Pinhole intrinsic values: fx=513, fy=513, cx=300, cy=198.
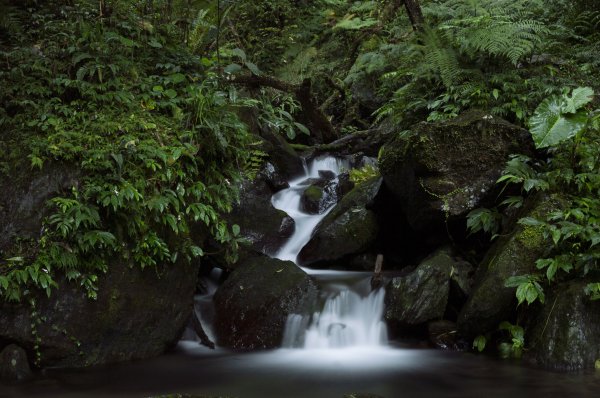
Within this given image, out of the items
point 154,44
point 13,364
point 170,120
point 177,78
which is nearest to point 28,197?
point 13,364

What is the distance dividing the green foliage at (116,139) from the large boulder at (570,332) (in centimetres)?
347

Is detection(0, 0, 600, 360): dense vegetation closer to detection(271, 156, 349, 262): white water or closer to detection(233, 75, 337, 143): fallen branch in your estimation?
detection(233, 75, 337, 143): fallen branch

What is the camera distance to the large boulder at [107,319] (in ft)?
15.2

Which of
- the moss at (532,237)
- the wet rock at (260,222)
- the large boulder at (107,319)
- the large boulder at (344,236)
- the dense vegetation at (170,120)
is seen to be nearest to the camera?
the large boulder at (107,319)

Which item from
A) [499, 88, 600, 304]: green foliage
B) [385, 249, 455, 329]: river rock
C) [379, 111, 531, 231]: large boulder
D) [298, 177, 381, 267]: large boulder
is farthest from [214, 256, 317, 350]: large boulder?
[499, 88, 600, 304]: green foliage

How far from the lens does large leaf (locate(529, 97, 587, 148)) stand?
5.49 meters

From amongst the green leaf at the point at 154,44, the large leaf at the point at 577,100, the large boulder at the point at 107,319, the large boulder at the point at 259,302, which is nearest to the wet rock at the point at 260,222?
the large boulder at the point at 259,302

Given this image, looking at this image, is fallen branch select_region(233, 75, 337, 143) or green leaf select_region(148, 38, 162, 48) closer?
green leaf select_region(148, 38, 162, 48)

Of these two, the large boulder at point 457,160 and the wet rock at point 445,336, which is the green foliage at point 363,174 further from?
the wet rock at point 445,336

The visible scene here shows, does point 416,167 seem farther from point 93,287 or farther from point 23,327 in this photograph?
point 23,327

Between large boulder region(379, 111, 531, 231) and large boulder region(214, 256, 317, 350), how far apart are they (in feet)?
6.16

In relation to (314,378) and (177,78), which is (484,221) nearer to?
(314,378)

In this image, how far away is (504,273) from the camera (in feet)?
17.6

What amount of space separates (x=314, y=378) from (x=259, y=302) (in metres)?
1.41
